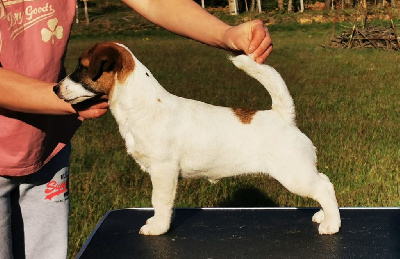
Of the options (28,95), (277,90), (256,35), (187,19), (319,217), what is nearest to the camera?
(28,95)

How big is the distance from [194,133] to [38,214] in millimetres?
736

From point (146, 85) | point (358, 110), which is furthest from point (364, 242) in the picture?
point (358, 110)

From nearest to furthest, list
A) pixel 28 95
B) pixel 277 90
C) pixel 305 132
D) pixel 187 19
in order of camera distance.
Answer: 1. pixel 28 95
2. pixel 187 19
3. pixel 277 90
4. pixel 305 132

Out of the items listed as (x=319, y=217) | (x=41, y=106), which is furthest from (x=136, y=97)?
(x=319, y=217)

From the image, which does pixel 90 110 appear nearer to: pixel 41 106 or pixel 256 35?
pixel 41 106

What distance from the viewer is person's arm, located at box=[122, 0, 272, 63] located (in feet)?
6.86

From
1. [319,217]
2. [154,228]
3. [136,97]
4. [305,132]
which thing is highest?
[136,97]

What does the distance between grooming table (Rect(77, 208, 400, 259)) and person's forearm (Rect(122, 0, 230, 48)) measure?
2.53 ft

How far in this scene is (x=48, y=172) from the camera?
2438 millimetres

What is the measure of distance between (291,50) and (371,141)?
10230mm

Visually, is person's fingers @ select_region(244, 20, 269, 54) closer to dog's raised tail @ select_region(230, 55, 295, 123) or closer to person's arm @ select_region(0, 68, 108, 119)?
dog's raised tail @ select_region(230, 55, 295, 123)

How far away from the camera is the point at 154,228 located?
8.09 ft

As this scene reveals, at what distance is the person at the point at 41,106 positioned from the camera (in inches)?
76.6

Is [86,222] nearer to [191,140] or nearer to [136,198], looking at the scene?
[136,198]
